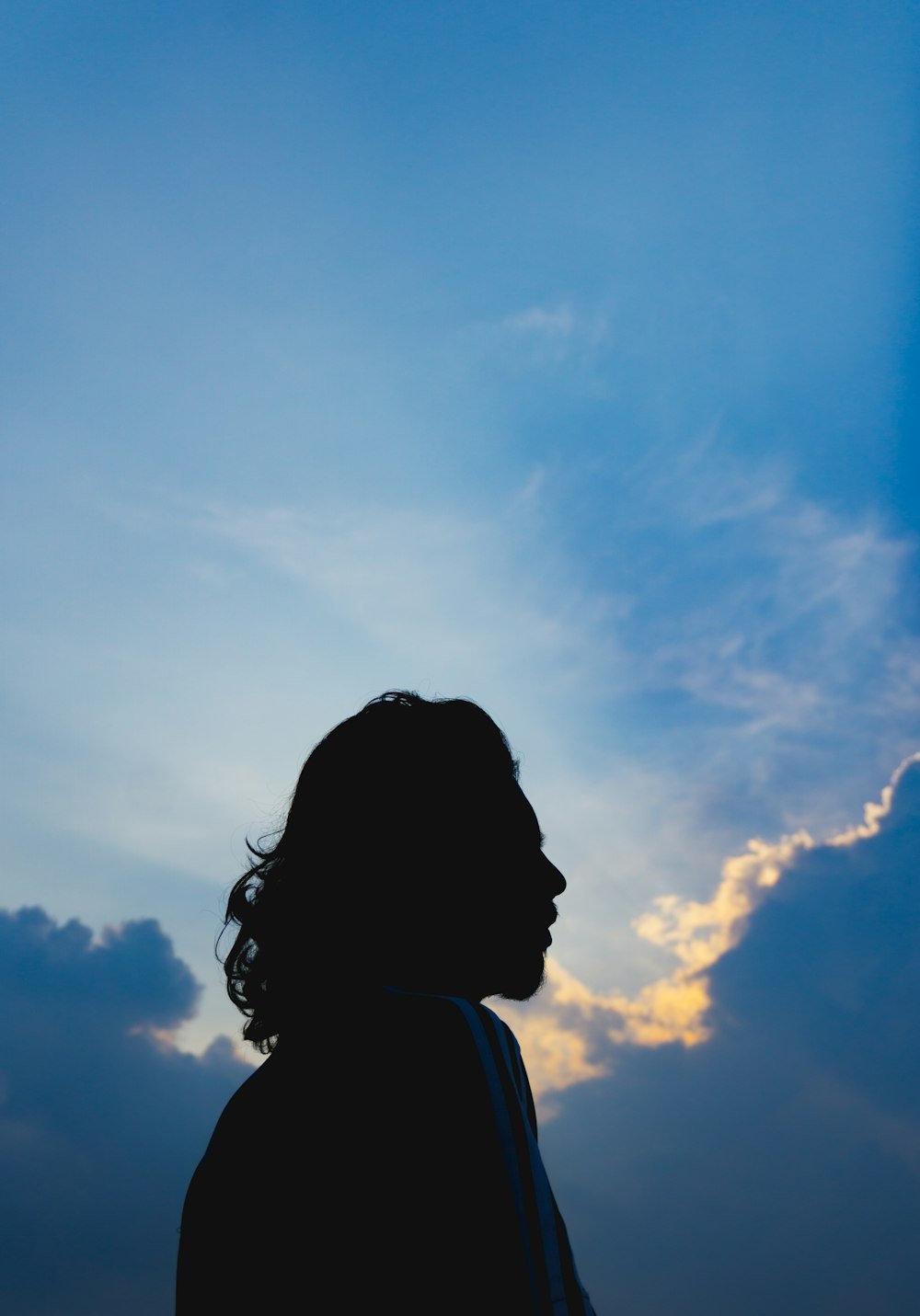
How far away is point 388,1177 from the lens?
2520 mm

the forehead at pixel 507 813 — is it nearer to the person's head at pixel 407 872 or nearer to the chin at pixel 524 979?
the person's head at pixel 407 872

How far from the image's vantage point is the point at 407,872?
142 inches

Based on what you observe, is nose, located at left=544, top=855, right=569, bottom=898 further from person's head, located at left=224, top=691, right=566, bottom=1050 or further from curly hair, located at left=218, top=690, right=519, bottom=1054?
curly hair, located at left=218, top=690, right=519, bottom=1054

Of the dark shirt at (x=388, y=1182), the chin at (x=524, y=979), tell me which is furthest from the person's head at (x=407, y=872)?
the dark shirt at (x=388, y=1182)

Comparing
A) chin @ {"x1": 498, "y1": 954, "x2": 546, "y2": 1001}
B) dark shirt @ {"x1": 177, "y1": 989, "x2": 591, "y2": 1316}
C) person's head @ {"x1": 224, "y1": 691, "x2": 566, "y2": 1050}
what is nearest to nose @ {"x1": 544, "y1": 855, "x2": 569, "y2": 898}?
person's head @ {"x1": 224, "y1": 691, "x2": 566, "y2": 1050}

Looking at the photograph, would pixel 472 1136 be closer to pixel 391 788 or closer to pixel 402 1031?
pixel 402 1031

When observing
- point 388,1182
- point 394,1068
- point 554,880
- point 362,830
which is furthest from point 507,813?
point 388,1182

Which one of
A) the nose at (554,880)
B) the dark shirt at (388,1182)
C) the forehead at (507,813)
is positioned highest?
the forehead at (507,813)

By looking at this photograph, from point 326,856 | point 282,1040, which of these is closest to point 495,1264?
point 282,1040

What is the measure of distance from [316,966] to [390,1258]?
3.73 ft

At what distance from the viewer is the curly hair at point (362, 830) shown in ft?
11.7

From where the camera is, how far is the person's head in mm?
3438

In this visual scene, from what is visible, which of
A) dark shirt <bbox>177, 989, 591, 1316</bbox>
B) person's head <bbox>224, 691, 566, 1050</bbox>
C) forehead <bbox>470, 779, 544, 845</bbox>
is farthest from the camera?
forehead <bbox>470, 779, 544, 845</bbox>

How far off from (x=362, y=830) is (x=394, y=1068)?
123cm
